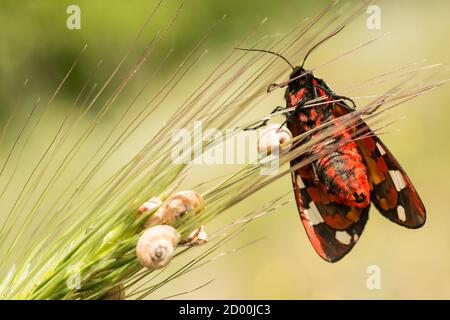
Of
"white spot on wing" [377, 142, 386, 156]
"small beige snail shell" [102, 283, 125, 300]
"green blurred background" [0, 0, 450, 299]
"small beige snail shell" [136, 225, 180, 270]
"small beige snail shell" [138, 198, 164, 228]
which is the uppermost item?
"green blurred background" [0, 0, 450, 299]

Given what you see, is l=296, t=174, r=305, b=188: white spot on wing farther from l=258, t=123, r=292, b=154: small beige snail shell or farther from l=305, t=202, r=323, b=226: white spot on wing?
l=258, t=123, r=292, b=154: small beige snail shell

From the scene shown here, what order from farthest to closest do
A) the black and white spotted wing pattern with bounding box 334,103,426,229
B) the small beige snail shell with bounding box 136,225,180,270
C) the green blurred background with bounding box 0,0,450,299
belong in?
the green blurred background with bounding box 0,0,450,299, the black and white spotted wing pattern with bounding box 334,103,426,229, the small beige snail shell with bounding box 136,225,180,270

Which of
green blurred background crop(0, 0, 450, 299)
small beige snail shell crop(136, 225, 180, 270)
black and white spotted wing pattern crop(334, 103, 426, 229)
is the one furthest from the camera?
green blurred background crop(0, 0, 450, 299)

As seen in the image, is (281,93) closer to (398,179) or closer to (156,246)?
(398,179)

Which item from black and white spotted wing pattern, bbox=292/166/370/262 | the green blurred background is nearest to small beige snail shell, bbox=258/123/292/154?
black and white spotted wing pattern, bbox=292/166/370/262

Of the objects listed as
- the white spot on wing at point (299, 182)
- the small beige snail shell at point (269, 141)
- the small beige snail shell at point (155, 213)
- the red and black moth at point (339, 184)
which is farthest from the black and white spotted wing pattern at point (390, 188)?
the small beige snail shell at point (155, 213)
